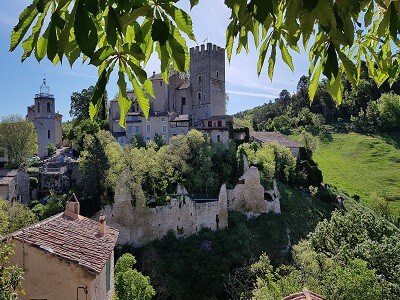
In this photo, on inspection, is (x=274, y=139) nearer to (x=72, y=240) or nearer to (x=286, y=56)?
(x=72, y=240)

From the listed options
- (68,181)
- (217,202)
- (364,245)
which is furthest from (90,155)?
(364,245)

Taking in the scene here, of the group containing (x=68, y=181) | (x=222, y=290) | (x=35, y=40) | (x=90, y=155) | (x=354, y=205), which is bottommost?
(x=222, y=290)

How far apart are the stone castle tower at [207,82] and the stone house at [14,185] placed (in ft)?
68.9

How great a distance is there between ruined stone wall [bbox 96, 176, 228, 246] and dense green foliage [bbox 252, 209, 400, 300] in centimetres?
647

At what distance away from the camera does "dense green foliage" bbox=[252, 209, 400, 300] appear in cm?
1424

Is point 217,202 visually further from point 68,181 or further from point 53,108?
point 53,108

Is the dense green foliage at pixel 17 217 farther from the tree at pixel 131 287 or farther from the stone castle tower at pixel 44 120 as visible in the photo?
the stone castle tower at pixel 44 120

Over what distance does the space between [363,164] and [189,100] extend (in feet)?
90.4

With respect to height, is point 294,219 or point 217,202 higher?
point 217,202

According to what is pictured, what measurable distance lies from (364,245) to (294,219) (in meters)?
12.6

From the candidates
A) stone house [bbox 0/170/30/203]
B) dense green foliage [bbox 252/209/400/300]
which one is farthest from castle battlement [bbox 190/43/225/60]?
dense green foliage [bbox 252/209/400/300]

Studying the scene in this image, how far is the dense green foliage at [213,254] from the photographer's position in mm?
23781

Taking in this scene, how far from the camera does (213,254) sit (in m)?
25.7

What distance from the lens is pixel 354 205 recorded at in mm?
40312
